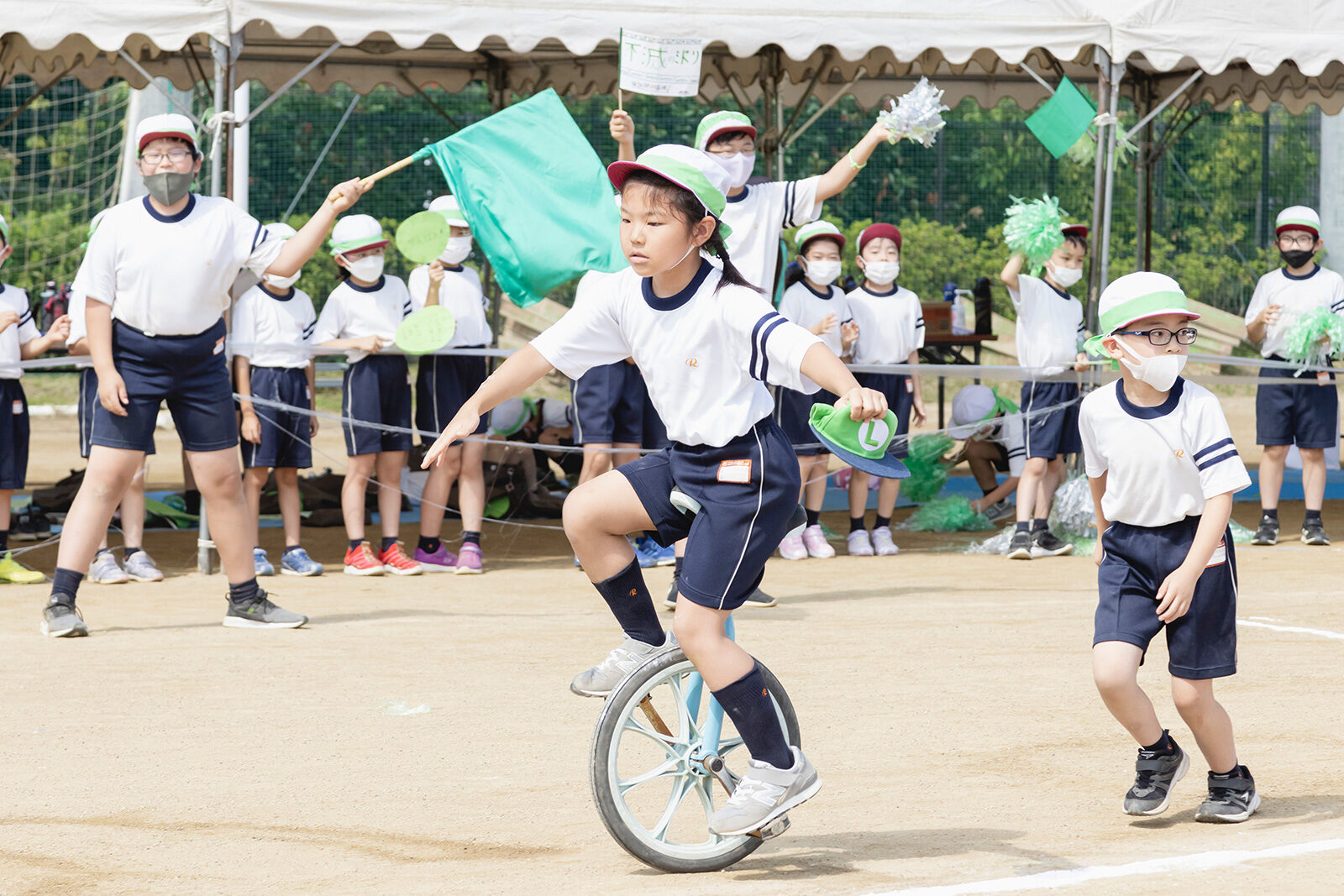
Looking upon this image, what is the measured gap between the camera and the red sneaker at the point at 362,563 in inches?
361

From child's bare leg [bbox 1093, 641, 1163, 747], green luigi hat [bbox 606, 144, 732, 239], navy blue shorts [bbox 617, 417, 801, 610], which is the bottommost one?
Result: child's bare leg [bbox 1093, 641, 1163, 747]

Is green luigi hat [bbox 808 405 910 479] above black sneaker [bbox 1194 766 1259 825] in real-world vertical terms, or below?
above

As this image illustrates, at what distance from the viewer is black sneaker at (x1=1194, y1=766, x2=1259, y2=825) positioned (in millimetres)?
4414

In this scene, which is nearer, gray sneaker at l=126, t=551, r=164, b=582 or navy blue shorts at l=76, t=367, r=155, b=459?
gray sneaker at l=126, t=551, r=164, b=582

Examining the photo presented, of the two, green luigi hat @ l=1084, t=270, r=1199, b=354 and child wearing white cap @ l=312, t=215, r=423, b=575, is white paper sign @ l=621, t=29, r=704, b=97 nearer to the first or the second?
child wearing white cap @ l=312, t=215, r=423, b=575

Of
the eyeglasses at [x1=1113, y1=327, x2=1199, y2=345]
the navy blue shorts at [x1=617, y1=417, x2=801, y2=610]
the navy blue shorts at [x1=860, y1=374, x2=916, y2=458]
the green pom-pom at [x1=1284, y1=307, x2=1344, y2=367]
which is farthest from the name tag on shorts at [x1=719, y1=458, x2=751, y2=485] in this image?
the green pom-pom at [x1=1284, y1=307, x2=1344, y2=367]

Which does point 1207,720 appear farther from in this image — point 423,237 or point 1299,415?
point 1299,415

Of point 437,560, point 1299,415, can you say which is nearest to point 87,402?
point 437,560

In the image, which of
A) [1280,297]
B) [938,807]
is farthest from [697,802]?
[1280,297]

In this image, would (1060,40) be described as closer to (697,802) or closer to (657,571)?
(657,571)

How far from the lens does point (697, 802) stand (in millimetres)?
4742

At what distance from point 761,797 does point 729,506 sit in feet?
2.23

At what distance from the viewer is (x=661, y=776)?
4129mm

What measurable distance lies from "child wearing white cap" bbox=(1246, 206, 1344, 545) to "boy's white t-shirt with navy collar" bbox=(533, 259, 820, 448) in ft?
23.0
